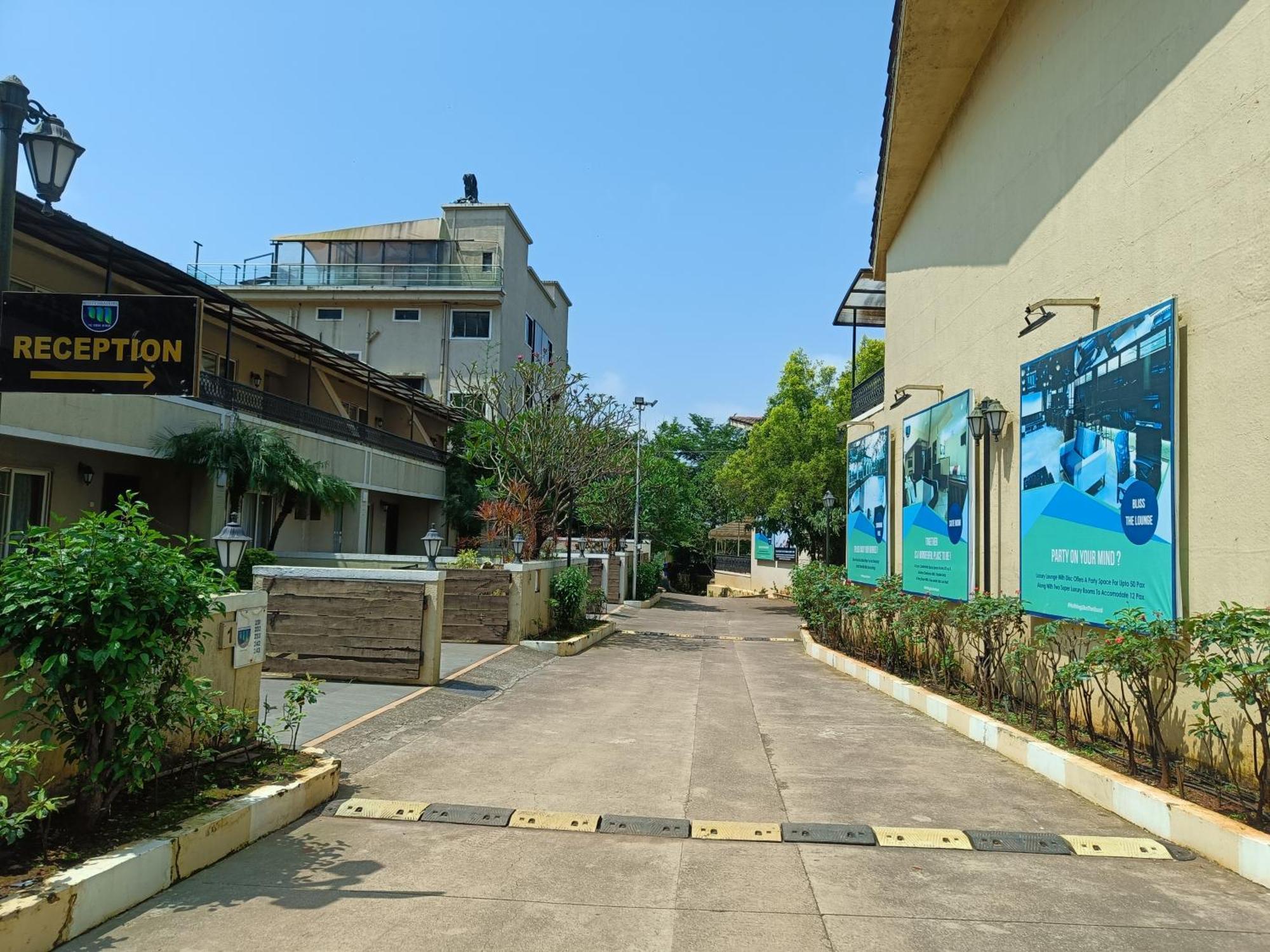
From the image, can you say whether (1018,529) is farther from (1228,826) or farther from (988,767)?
(1228,826)

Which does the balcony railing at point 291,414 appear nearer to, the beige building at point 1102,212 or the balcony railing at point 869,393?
the beige building at point 1102,212

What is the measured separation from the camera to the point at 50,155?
227 inches

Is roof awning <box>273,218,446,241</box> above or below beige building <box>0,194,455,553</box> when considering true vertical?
above

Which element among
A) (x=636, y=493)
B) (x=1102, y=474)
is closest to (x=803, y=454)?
(x=636, y=493)

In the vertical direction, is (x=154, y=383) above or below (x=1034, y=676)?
above

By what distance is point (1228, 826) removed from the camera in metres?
5.45

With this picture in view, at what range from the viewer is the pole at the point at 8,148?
18.5 ft

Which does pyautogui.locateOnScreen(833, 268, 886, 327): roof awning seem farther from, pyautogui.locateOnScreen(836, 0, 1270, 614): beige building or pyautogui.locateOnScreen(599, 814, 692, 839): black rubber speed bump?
pyautogui.locateOnScreen(599, 814, 692, 839): black rubber speed bump

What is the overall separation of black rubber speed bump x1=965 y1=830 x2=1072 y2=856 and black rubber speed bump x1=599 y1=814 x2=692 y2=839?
1871 mm

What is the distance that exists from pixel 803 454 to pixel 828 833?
2767 cm

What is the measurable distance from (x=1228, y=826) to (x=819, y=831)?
243cm

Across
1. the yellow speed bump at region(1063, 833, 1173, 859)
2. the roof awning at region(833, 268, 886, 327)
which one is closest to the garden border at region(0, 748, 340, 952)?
the yellow speed bump at region(1063, 833, 1173, 859)

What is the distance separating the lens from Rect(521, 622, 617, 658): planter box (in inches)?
637

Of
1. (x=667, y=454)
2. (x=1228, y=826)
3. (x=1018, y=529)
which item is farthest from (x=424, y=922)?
(x=667, y=454)
